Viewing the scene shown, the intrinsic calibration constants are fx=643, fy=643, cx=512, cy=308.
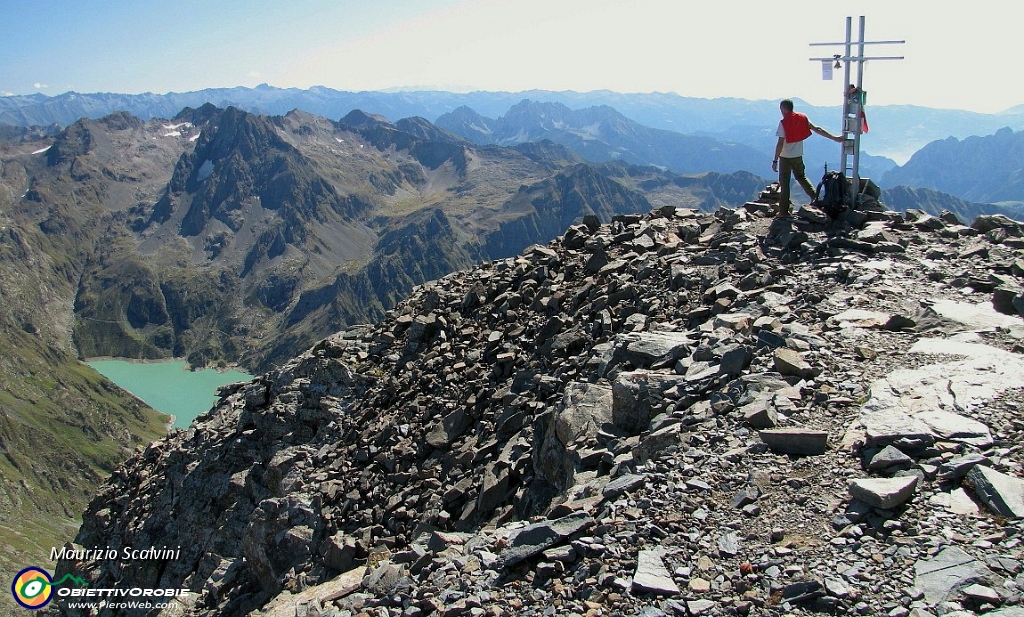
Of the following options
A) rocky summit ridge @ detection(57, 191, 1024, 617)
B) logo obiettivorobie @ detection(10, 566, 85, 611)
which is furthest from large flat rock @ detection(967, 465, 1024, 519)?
logo obiettivorobie @ detection(10, 566, 85, 611)

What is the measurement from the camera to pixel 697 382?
480 inches

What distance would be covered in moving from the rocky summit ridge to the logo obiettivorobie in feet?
2.91

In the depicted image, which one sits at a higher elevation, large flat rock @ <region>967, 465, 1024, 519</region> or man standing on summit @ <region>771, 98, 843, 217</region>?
man standing on summit @ <region>771, 98, 843, 217</region>

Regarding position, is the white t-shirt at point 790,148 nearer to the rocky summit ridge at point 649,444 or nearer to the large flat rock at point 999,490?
the rocky summit ridge at point 649,444

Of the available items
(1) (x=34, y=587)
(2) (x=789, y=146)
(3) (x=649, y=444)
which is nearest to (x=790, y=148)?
(2) (x=789, y=146)

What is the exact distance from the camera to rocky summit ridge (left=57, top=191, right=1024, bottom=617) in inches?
307

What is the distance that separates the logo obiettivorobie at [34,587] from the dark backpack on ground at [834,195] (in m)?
31.2

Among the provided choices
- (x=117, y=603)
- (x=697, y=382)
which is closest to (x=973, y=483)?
(x=697, y=382)

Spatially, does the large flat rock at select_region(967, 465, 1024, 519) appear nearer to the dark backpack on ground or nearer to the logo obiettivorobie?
the dark backpack on ground

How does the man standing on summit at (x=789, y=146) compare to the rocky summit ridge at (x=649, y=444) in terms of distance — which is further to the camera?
the man standing on summit at (x=789, y=146)

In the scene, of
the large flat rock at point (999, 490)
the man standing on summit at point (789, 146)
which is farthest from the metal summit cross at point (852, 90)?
the large flat rock at point (999, 490)

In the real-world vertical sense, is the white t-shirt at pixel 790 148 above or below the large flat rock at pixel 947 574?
above

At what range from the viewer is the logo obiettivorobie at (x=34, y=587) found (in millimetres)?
25550

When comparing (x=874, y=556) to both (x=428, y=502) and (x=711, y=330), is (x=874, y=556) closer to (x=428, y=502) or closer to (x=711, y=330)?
(x=711, y=330)
